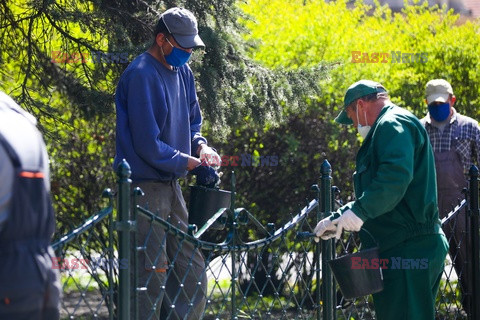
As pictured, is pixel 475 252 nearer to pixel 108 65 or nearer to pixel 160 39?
pixel 160 39

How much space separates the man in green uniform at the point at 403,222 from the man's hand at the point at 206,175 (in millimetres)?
734

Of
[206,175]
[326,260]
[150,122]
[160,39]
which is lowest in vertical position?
[326,260]

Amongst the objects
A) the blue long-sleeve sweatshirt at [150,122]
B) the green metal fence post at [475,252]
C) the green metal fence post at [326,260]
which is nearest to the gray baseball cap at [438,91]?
the green metal fence post at [475,252]

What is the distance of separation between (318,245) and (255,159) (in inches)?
135

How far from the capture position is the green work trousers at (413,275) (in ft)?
15.7

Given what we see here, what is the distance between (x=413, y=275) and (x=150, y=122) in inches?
61.7

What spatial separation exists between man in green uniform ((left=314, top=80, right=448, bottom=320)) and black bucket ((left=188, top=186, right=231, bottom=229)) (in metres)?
0.63

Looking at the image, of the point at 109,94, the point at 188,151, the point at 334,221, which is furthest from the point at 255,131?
the point at 334,221

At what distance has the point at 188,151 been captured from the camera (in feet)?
17.2

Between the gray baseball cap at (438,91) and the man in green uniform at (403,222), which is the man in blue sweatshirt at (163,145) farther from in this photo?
the gray baseball cap at (438,91)

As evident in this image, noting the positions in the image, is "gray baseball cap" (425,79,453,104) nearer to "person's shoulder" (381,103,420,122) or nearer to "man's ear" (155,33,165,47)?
"person's shoulder" (381,103,420,122)

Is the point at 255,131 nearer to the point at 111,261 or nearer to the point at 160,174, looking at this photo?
the point at 160,174

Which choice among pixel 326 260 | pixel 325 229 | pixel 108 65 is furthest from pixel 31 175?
pixel 108 65

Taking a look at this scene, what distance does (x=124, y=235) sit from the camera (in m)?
3.97
